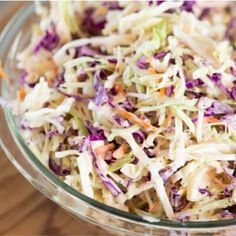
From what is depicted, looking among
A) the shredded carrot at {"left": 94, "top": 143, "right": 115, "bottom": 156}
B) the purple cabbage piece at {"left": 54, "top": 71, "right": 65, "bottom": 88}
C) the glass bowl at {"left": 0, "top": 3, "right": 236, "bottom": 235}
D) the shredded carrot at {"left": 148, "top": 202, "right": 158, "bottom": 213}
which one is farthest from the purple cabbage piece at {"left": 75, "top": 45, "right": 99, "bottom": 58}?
the shredded carrot at {"left": 148, "top": 202, "right": 158, "bottom": 213}

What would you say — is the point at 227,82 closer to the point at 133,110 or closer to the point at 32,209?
the point at 133,110

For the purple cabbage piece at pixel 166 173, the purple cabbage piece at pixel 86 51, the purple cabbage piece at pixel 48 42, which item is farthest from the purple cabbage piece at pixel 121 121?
the purple cabbage piece at pixel 48 42

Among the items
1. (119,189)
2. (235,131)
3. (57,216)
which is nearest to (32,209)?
(57,216)

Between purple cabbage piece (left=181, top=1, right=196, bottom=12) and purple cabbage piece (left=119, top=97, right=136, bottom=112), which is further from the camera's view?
purple cabbage piece (left=181, top=1, right=196, bottom=12)

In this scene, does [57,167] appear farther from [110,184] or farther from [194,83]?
[194,83]

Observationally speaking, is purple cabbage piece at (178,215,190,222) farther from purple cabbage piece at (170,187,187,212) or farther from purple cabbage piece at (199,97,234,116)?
purple cabbage piece at (199,97,234,116)

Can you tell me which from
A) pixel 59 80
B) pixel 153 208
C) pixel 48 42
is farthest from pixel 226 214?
pixel 48 42
